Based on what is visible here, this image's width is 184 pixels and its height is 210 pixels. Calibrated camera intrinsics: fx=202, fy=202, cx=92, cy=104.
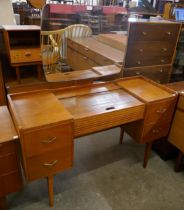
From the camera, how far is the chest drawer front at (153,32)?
171cm

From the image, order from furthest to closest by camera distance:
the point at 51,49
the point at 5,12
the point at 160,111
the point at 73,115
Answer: the point at 5,12 < the point at 51,49 < the point at 160,111 < the point at 73,115

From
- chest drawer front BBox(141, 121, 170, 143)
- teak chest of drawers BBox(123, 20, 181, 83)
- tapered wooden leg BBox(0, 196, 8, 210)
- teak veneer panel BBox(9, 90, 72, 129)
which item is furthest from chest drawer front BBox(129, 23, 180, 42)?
tapered wooden leg BBox(0, 196, 8, 210)

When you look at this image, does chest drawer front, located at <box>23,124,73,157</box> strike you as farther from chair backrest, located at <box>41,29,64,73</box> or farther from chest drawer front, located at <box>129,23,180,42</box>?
chest drawer front, located at <box>129,23,180,42</box>

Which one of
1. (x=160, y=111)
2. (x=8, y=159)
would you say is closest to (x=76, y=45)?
(x=160, y=111)

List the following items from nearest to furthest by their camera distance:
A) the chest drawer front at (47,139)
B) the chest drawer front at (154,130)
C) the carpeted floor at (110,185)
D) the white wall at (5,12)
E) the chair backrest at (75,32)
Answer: the chest drawer front at (47,139)
the carpeted floor at (110,185)
the chest drawer front at (154,130)
the chair backrest at (75,32)
the white wall at (5,12)

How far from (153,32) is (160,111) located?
777mm

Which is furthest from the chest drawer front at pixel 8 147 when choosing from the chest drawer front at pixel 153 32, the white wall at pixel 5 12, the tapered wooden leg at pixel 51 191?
the white wall at pixel 5 12

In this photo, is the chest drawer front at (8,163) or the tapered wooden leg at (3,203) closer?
the chest drawer front at (8,163)

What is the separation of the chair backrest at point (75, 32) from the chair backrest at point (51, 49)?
5 centimetres

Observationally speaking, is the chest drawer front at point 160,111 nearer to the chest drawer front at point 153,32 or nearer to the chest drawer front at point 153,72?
the chest drawer front at point 153,72

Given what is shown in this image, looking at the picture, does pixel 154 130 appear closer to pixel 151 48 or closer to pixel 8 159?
pixel 151 48

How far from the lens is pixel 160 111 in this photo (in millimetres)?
1473

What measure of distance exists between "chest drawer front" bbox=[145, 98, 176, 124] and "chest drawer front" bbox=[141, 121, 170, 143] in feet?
0.11

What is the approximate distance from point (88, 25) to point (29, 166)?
1.73m
